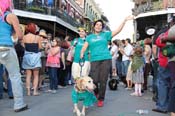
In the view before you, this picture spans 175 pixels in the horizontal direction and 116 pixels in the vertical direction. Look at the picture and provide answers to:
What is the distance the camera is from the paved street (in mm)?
8094

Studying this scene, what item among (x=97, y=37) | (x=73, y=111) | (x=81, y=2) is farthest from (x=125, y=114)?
(x=81, y=2)

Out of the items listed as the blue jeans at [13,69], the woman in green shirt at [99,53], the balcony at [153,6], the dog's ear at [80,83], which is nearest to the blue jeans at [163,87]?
the woman in green shirt at [99,53]

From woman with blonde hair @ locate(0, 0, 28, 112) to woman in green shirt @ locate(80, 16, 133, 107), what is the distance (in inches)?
67.7

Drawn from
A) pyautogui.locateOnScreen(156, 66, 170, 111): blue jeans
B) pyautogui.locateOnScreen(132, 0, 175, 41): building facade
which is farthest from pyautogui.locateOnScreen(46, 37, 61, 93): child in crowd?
pyautogui.locateOnScreen(132, 0, 175, 41): building facade

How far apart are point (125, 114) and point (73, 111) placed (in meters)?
1.03

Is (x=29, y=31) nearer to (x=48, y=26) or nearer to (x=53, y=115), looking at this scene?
→ (x=53, y=115)

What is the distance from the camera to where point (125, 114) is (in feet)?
26.6

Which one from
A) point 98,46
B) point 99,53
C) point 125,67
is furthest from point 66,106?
point 125,67

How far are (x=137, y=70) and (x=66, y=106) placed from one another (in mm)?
3748

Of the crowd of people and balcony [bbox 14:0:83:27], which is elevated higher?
balcony [bbox 14:0:83:27]

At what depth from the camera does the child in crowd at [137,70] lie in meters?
11.9

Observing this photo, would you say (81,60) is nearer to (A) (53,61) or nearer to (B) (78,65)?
(B) (78,65)

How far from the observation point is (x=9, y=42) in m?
7.83

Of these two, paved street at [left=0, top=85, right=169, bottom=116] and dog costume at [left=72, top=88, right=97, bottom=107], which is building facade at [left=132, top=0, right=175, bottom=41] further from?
dog costume at [left=72, top=88, right=97, bottom=107]
